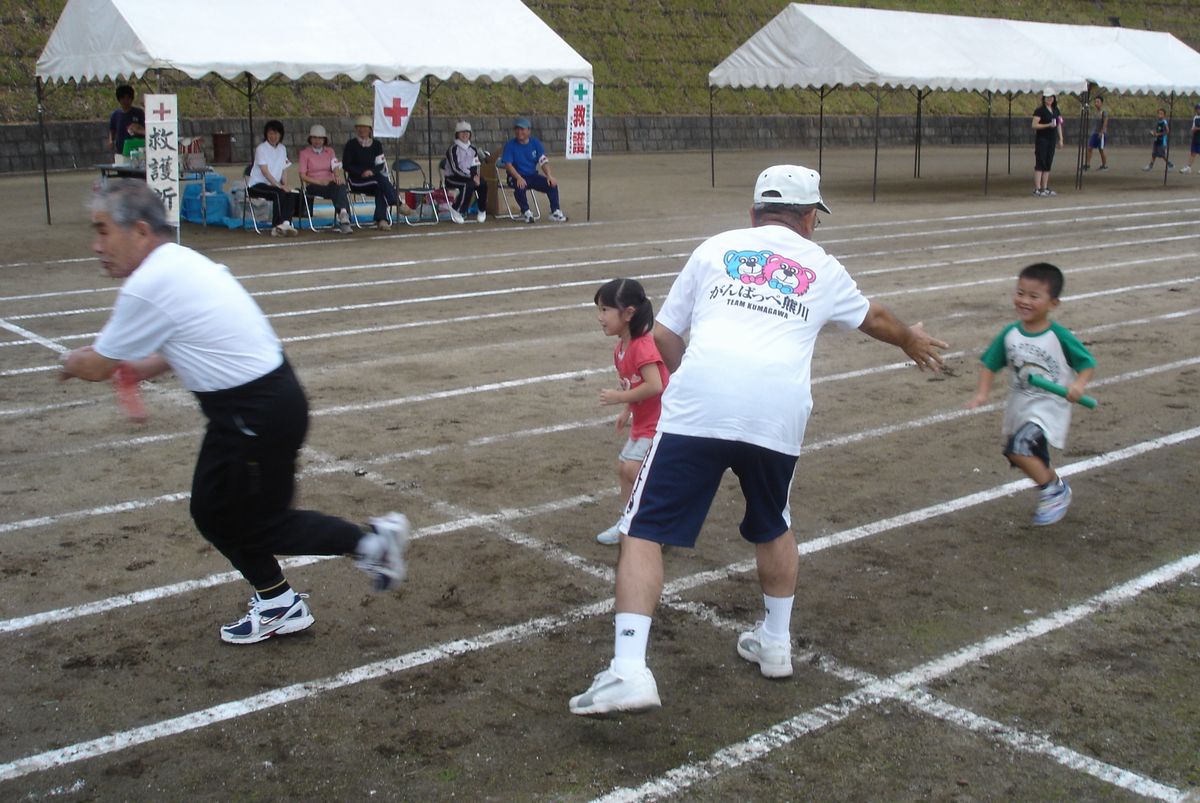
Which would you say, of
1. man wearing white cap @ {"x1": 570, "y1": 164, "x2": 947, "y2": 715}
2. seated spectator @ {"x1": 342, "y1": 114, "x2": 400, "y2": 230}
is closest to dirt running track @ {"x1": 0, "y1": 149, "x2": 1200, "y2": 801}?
man wearing white cap @ {"x1": 570, "y1": 164, "x2": 947, "y2": 715}

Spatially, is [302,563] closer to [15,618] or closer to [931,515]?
[15,618]

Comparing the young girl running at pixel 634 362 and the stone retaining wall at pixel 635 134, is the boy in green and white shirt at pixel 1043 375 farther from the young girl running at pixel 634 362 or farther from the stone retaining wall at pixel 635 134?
the stone retaining wall at pixel 635 134

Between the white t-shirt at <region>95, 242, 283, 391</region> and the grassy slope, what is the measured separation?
24.1 meters

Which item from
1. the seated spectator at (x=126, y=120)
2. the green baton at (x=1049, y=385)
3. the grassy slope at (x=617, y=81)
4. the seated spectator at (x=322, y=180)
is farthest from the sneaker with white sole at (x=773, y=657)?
the grassy slope at (x=617, y=81)

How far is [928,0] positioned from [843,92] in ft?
24.1

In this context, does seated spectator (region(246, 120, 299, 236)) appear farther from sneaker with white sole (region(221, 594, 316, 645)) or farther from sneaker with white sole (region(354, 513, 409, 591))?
sneaker with white sole (region(354, 513, 409, 591))

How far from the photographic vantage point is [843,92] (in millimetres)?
43125

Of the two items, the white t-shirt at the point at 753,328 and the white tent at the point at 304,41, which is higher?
the white tent at the point at 304,41

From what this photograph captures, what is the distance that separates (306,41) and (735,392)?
1396cm

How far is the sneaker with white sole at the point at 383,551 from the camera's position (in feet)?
14.6

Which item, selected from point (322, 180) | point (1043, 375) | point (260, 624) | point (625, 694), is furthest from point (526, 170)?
point (625, 694)

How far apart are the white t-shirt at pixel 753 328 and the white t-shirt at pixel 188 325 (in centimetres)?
143

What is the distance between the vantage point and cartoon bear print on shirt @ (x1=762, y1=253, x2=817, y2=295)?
13.0ft

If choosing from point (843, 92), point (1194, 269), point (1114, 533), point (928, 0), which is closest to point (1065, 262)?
point (1194, 269)
